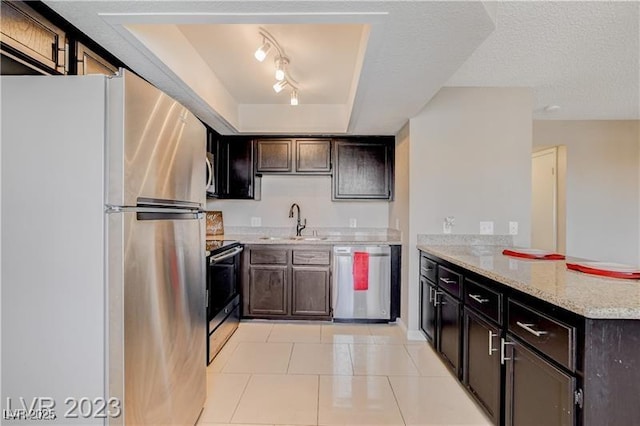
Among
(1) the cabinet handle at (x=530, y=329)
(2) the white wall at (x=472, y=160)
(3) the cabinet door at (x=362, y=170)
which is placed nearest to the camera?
(1) the cabinet handle at (x=530, y=329)

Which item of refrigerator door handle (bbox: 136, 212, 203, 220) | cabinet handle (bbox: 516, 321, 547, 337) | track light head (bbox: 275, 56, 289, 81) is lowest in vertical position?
cabinet handle (bbox: 516, 321, 547, 337)

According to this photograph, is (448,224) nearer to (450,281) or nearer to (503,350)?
(450,281)

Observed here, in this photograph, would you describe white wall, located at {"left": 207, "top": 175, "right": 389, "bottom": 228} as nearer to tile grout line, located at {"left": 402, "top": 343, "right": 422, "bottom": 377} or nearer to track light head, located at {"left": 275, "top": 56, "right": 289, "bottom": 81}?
tile grout line, located at {"left": 402, "top": 343, "right": 422, "bottom": 377}

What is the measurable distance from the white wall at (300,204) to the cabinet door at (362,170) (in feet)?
0.96

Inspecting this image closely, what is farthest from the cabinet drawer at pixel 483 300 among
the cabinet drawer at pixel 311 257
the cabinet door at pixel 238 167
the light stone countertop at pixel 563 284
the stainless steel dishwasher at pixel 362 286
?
the cabinet door at pixel 238 167

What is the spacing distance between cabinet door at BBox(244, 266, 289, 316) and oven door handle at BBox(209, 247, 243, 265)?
29 centimetres

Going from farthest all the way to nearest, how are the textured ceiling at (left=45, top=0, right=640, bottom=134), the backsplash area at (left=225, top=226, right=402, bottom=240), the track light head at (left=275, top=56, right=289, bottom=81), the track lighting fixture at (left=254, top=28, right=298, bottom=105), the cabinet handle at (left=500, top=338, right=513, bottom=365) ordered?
the backsplash area at (left=225, top=226, right=402, bottom=240)
the track light head at (left=275, top=56, right=289, bottom=81)
the track lighting fixture at (left=254, top=28, right=298, bottom=105)
the cabinet handle at (left=500, top=338, right=513, bottom=365)
the textured ceiling at (left=45, top=0, right=640, bottom=134)

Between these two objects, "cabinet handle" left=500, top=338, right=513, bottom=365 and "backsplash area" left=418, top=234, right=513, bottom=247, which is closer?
"cabinet handle" left=500, top=338, right=513, bottom=365

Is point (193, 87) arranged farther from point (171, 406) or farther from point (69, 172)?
point (171, 406)

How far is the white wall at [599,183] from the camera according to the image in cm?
402

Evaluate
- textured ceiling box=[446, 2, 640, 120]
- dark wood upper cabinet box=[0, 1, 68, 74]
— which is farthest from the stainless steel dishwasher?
dark wood upper cabinet box=[0, 1, 68, 74]

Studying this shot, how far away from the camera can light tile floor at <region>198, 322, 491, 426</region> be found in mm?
2020

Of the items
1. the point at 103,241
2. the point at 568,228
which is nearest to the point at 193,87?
the point at 103,241

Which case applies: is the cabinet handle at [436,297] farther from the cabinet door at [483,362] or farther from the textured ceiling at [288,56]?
the textured ceiling at [288,56]
